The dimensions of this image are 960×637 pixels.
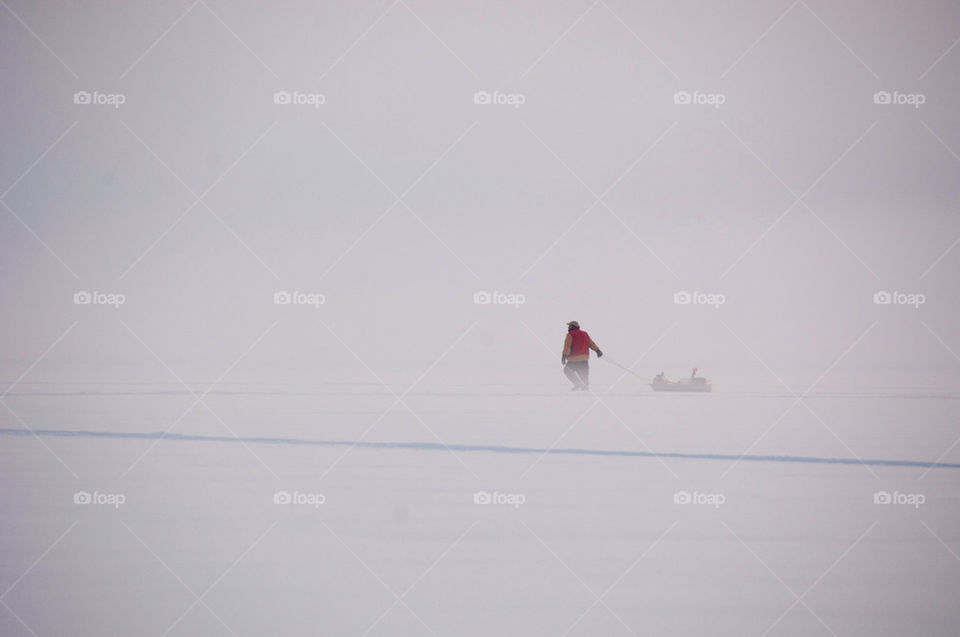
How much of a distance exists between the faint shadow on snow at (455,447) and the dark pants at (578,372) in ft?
27.6

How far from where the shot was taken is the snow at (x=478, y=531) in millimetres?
3557

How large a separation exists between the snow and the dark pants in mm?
6745

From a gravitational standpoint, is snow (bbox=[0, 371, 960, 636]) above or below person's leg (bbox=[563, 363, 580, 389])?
below

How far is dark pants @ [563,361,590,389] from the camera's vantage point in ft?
54.6

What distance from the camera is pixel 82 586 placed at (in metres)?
3.84

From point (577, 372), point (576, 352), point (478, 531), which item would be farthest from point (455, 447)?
point (577, 372)

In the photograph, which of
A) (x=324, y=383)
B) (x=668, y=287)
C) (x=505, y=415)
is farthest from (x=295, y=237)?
(x=505, y=415)

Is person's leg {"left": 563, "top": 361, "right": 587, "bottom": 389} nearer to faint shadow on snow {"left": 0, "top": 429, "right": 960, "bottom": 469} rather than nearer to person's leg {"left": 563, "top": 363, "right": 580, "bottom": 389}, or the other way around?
person's leg {"left": 563, "top": 363, "right": 580, "bottom": 389}

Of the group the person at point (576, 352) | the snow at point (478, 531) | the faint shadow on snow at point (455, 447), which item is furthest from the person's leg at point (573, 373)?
the faint shadow on snow at point (455, 447)

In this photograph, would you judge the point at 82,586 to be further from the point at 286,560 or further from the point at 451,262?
the point at 451,262

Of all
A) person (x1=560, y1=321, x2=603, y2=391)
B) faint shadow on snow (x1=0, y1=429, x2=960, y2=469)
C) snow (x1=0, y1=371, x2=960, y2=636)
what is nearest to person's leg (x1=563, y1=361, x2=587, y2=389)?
person (x1=560, y1=321, x2=603, y2=391)

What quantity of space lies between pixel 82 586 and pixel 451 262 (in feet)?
137

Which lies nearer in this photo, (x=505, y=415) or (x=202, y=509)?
(x=202, y=509)

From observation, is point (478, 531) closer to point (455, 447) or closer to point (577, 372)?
point (455, 447)
